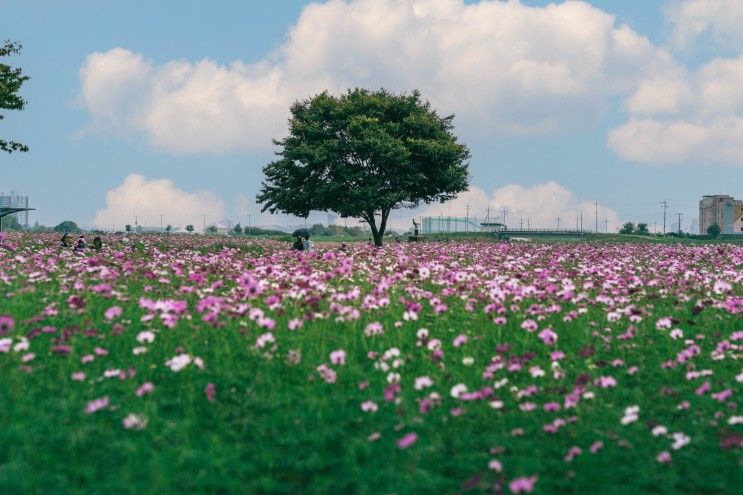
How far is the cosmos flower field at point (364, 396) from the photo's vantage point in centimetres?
535

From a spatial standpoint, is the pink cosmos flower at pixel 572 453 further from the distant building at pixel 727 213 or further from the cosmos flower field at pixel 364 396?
the distant building at pixel 727 213

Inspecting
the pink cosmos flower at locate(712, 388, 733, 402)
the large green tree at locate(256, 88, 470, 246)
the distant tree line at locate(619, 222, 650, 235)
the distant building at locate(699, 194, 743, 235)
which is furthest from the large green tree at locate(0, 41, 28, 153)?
the distant building at locate(699, 194, 743, 235)

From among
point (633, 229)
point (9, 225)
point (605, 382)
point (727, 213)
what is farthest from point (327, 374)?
point (727, 213)

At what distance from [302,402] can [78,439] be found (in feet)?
6.96

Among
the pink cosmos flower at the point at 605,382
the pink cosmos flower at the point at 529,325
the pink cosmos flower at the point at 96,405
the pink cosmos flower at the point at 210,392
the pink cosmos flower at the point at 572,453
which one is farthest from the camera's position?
the pink cosmos flower at the point at 529,325

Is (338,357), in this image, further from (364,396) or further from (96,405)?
(96,405)

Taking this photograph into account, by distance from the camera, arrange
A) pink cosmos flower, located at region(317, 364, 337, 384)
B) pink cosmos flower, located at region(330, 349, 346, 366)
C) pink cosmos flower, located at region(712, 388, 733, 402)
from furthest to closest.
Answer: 1. pink cosmos flower, located at region(330, 349, 346, 366)
2. pink cosmos flower, located at region(317, 364, 337, 384)
3. pink cosmos flower, located at region(712, 388, 733, 402)

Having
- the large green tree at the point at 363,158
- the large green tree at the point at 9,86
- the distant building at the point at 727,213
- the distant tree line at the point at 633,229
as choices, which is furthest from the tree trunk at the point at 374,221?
the distant building at the point at 727,213

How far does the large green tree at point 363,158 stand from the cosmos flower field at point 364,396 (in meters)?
25.7

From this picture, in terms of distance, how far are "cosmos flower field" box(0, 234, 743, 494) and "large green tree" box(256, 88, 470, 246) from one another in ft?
84.2

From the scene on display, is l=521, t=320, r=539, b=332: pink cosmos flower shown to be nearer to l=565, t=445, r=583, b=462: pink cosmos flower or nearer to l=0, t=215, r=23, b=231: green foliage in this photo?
l=565, t=445, r=583, b=462: pink cosmos flower

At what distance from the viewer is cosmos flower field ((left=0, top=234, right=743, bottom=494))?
17.6ft

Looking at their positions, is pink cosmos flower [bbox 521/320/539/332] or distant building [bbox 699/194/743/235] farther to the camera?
distant building [bbox 699/194/743/235]

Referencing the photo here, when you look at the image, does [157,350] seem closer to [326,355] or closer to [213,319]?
Result: [213,319]
